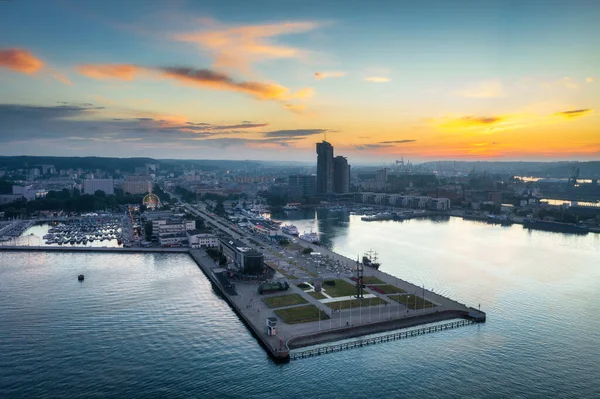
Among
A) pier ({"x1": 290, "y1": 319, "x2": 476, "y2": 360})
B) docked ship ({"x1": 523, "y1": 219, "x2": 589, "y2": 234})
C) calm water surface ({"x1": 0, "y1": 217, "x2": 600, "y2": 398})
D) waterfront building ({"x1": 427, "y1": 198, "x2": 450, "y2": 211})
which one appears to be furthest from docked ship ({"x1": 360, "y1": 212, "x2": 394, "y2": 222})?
pier ({"x1": 290, "y1": 319, "x2": 476, "y2": 360})

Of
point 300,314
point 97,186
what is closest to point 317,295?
point 300,314

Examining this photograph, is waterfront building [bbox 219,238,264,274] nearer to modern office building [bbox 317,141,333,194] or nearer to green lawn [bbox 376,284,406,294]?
green lawn [bbox 376,284,406,294]

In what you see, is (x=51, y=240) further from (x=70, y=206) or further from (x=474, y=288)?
(x=474, y=288)

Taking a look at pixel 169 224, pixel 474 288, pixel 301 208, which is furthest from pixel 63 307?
pixel 301 208

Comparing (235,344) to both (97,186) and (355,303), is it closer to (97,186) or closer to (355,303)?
(355,303)

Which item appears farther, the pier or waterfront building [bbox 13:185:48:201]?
waterfront building [bbox 13:185:48:201]

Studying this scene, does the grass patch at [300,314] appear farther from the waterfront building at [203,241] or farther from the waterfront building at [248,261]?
the waterfront building at [203,241]

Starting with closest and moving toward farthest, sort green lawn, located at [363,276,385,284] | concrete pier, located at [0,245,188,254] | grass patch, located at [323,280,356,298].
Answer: grass patch, located at [323,280,356,298] → green lawn, located at [363,276,385,284] → concrete pier, located at [0,245,188,254]
